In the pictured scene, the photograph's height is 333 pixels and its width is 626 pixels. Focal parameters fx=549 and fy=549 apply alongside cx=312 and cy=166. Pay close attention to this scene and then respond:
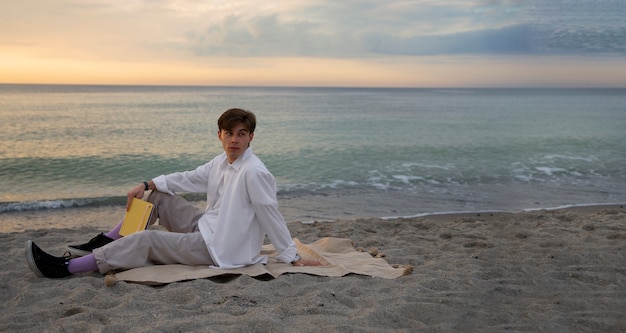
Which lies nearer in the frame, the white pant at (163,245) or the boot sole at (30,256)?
the boot sole at (30,256)

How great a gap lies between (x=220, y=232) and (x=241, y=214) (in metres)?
0.25

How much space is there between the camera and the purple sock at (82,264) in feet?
14.9

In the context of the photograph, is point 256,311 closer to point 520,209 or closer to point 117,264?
point 117,264

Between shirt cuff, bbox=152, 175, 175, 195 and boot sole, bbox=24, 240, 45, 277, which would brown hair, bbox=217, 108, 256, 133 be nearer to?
shirt cuff, bbox=152, 175, 175, 195

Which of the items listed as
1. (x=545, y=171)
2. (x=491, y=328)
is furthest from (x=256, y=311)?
(x=545, y=171)

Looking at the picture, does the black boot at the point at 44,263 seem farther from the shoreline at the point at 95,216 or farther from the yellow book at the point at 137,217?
the shoreline at the point at 95,216

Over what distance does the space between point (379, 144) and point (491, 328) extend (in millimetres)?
18181

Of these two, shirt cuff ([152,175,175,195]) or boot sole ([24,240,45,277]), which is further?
shirt cuff ([152,175,175,195])

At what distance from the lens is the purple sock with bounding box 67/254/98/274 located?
455 cm

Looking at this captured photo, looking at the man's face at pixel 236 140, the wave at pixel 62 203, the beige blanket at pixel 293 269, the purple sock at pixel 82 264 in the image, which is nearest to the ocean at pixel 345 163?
the wave at pixel 62 203

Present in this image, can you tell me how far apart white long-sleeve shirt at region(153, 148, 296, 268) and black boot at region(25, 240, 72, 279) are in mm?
1014

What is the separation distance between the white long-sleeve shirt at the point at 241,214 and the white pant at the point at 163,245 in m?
0.13

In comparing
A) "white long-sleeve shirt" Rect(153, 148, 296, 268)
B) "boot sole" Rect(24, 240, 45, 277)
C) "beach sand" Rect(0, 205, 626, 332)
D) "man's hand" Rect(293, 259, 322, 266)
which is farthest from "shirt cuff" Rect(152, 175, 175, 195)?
"man's hand" Rect(293, 259, 322, 266)

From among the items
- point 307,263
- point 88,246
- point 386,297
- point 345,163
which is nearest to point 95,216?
point 88,246
